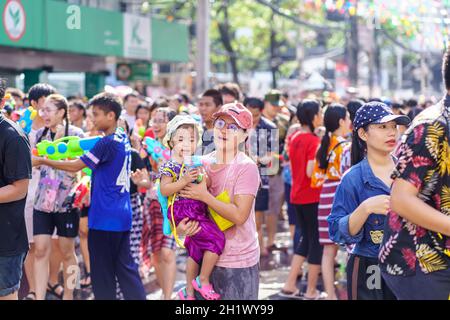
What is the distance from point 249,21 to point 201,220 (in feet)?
113

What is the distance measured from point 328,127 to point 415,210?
426 cm

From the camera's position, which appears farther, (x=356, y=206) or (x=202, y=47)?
(x=202, y=47)

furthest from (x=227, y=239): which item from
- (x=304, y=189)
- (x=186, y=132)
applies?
(x=304, y=189)

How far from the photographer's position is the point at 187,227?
5.11 m

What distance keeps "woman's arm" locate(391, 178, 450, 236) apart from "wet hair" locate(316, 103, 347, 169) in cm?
409

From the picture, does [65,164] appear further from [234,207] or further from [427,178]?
[427,178]

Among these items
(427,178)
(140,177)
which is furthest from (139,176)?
(427,178)

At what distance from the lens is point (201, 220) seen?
515 cm

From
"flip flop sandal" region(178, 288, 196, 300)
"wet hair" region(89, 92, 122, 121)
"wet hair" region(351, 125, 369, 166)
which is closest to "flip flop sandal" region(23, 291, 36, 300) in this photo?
"wet hair" region(89, 92, 122, 121)

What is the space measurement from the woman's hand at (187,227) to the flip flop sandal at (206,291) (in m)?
0.30

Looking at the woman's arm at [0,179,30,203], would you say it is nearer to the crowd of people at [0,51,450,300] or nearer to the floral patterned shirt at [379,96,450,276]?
the crowd of people at [0,51,450,300]

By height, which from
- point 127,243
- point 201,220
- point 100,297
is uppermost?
point 201,220

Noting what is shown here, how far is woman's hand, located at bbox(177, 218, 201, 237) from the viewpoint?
5.12 m
